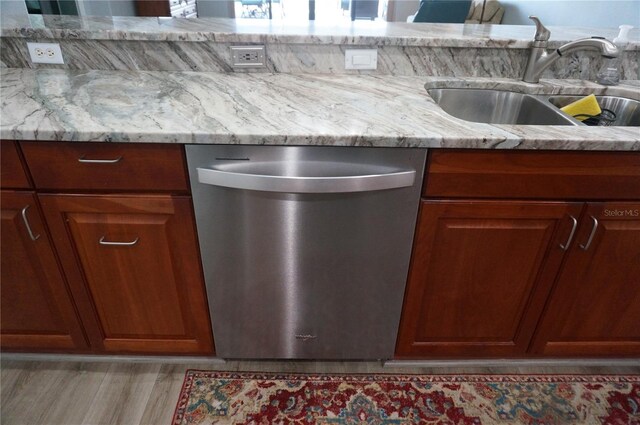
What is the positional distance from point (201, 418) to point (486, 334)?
989mm

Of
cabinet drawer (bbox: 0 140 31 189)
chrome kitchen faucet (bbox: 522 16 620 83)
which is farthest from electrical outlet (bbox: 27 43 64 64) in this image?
chrome kitchen faucet (bbox: 522 16 620 83)

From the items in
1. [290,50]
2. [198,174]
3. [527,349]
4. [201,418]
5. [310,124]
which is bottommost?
[201,418]

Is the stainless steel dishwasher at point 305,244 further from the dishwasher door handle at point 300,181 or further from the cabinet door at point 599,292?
the cabinet door at point 599,292

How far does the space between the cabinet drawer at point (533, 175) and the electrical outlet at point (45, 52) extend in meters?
1.34

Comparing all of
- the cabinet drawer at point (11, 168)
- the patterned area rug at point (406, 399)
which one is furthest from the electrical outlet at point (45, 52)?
the patterned area rug at point (406, 399)

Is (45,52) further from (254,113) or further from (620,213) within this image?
(620,213)

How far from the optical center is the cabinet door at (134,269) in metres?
1.04

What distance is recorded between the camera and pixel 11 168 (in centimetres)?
98

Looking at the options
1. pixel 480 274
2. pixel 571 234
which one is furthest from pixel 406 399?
pixel 571 234

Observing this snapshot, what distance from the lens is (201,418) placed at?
4.08 ft

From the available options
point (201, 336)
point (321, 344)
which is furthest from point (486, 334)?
point (201, 336)

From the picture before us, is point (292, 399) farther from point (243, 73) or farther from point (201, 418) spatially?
point (243, 73)

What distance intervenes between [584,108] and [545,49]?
262 millimetres

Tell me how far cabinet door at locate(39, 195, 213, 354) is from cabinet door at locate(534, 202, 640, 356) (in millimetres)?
1123
